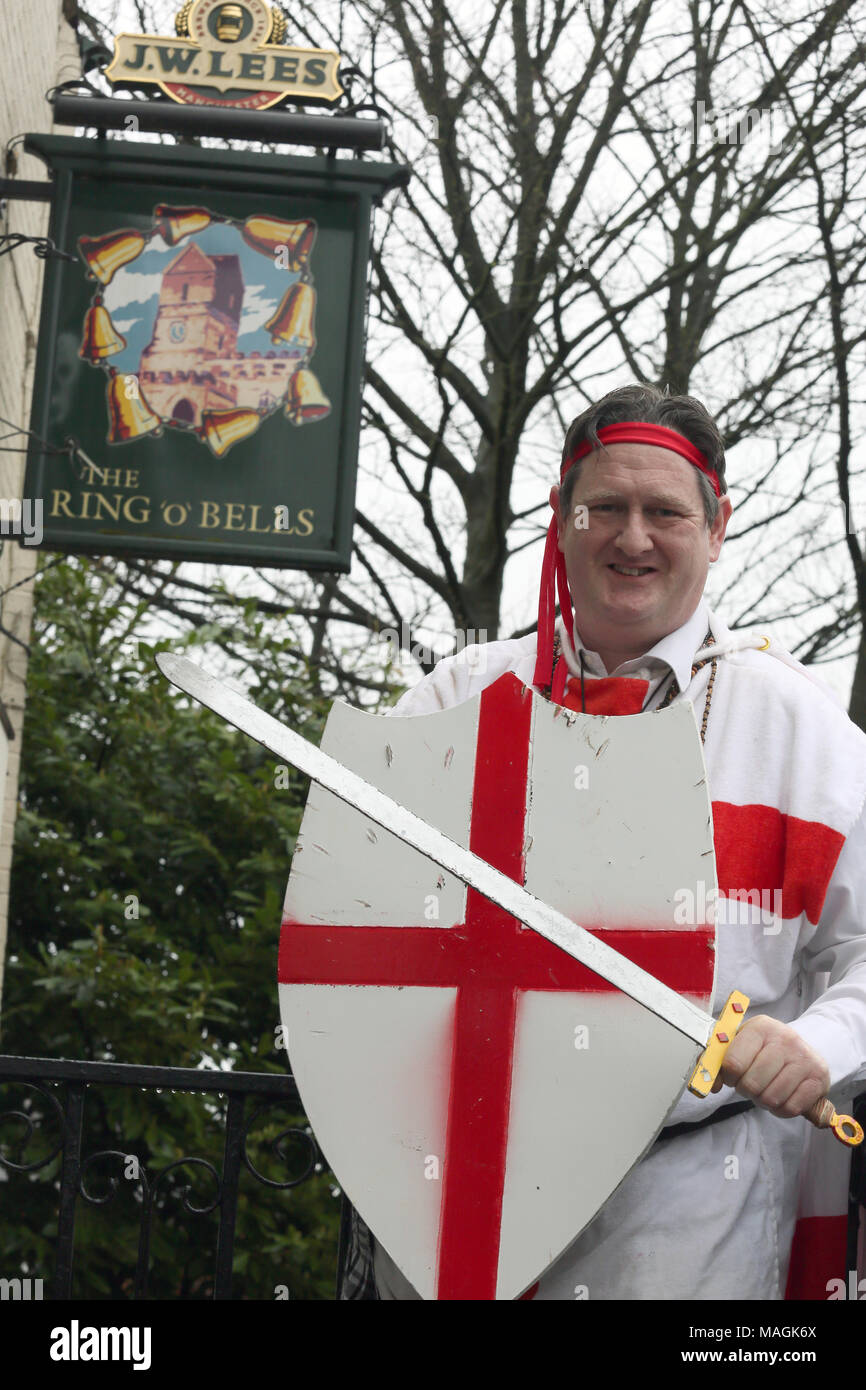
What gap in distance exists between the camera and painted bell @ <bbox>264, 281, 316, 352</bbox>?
4590 mm

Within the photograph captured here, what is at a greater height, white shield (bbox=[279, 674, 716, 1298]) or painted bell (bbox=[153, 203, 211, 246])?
painted bell (bbox=[153, 203, 211, 246])

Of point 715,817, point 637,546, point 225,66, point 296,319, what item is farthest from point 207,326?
point 715,817

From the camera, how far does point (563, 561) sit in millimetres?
2314

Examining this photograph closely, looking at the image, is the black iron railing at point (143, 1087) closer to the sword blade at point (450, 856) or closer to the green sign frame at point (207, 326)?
the sword blade at point (450, 856)

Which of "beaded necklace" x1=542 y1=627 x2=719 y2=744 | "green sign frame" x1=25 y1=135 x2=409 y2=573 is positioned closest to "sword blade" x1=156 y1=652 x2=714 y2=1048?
"beaded necklace" x1=542 y1=627 x2=719 y2=744

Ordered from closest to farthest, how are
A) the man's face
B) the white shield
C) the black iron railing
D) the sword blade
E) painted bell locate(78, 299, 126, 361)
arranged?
the sword blade
the white shield
the man's face
the black iron railing
painted bell locate(78, 299, 126, 361)

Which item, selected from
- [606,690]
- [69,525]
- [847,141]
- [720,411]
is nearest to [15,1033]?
[69,525]

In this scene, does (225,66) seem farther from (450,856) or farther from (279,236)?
(450,856)

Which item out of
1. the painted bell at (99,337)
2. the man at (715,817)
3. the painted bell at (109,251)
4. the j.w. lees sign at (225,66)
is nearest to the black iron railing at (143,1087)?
the man at (715,817)

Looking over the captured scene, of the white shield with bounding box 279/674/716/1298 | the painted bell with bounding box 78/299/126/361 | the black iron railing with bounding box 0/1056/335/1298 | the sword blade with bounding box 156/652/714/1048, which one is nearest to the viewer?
the sword blade with bounding box 156/652/714/1048

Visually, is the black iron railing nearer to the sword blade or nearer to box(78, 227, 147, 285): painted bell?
the sword blade

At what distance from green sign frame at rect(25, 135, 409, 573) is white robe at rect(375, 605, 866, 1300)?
2435 mm

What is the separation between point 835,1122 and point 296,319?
3311 mm

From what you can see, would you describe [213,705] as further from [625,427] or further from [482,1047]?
[625,427]
